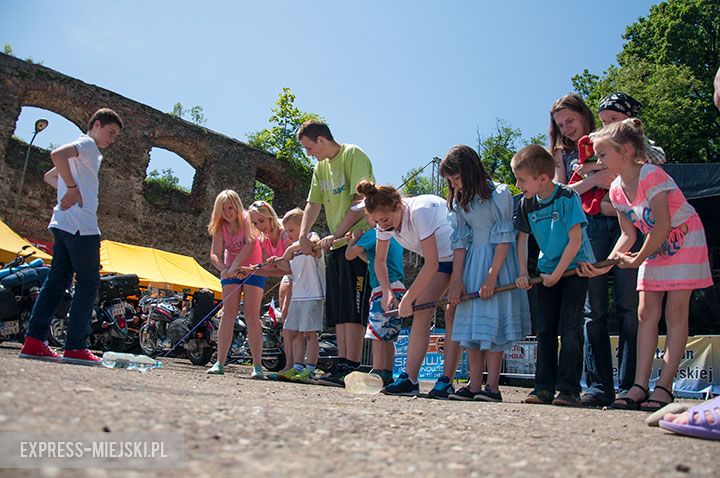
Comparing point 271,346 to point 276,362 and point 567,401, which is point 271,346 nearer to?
point 276,362

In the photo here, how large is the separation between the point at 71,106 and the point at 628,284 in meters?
17.1

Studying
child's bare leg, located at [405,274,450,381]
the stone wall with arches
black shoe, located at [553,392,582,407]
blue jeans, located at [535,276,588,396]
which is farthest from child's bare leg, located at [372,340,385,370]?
the stone wall with arches

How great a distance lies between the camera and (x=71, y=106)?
58.2 ft

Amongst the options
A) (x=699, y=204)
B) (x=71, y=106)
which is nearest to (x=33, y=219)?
(x=71, y=106)

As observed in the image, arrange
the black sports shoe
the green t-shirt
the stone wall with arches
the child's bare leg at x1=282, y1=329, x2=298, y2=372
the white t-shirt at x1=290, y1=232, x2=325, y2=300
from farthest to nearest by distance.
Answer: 1. the stone wall with arches
2. the child's bare leg at x1=282, y1=329, x2=298, y2=372
3. the white t-shirt at x1=290, y1=232, x2=325, y2=300
4. the green t-shirt
5. the black sports shoe

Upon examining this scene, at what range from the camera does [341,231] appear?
5.50 metres

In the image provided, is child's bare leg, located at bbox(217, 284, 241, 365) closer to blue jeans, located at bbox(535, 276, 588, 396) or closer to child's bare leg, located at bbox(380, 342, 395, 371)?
child's bare leg, located at bbox(380, 342, 395, 371)

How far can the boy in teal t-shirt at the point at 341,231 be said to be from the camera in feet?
17.9

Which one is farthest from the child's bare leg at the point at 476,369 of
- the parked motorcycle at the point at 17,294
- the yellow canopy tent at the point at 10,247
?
the yellow canopy tent at the point at 10,247

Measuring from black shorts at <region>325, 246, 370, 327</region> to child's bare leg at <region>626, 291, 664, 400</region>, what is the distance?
7.52 ft

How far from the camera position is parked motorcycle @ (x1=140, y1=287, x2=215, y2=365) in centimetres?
910

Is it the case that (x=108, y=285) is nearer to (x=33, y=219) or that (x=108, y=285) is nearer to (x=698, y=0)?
(x=33, y=219)

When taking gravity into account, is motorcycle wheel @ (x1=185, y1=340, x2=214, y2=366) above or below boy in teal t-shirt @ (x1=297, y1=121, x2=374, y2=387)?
below

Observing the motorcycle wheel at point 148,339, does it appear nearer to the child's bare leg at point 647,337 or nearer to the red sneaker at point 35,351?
the red sneaker at point 35,351
